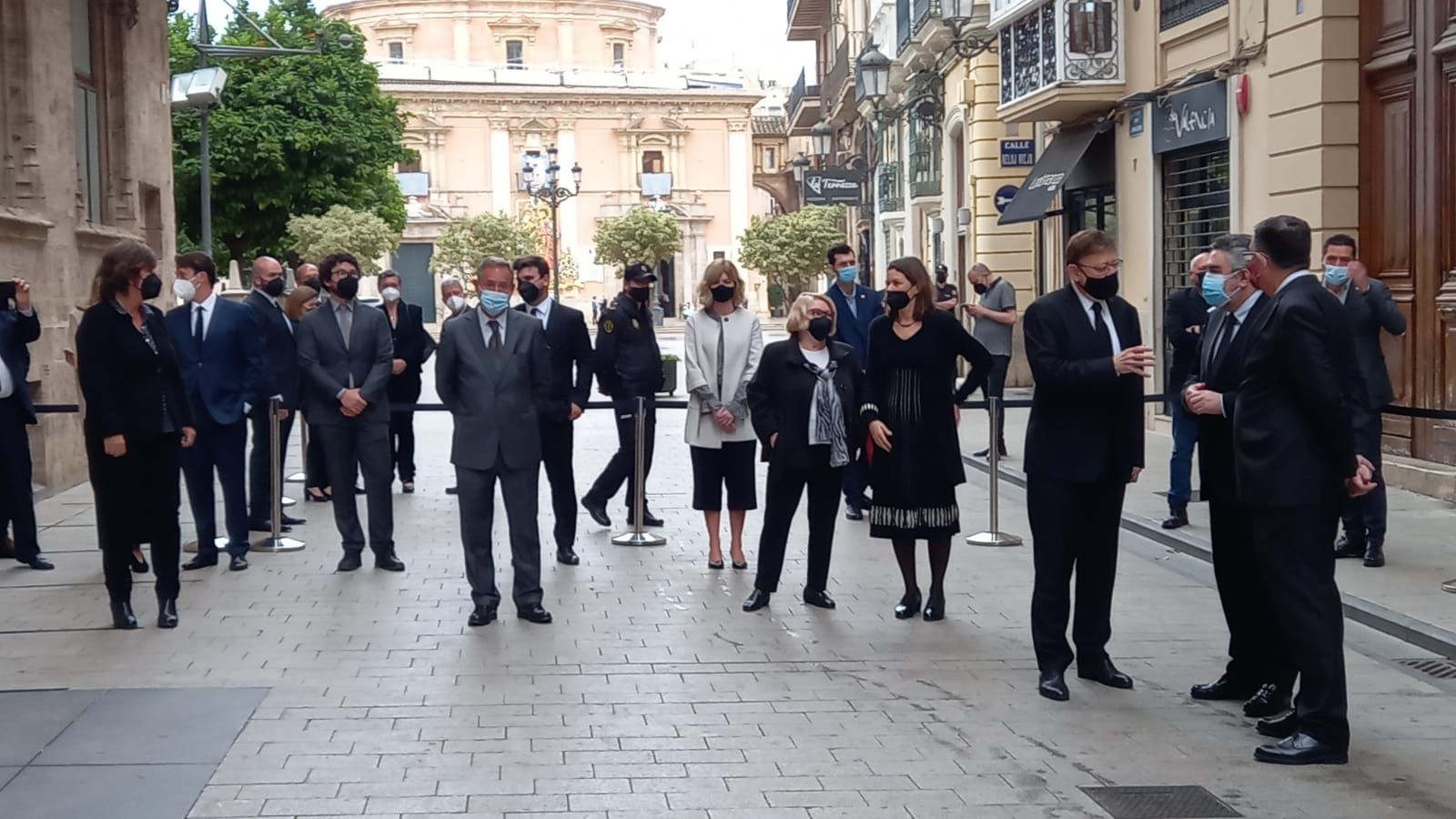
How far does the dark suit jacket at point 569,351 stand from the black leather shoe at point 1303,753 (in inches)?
231

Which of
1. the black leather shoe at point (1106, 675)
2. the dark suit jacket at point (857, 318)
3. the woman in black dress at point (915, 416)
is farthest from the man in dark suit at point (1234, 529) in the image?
the dark suit jacket at point (857, 318)

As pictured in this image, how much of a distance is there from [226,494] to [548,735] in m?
5.12

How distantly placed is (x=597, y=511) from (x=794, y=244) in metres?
48.4

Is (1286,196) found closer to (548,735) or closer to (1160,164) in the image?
(1160,164)

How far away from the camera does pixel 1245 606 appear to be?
23.4 ft

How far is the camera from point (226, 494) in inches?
439

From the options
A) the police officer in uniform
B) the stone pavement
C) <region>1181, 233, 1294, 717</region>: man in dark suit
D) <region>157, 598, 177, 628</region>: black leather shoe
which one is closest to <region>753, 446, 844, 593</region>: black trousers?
the stone pavement

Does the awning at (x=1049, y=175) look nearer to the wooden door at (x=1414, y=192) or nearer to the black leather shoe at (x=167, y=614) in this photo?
the wooden door at (x=1414, y=192)

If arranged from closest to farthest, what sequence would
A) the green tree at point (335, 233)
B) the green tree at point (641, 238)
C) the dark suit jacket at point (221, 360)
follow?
1. the dark suit jacket at point (221, 360)
2. the green tree at point (335, 233)
3. the green tree at point (641, 238)

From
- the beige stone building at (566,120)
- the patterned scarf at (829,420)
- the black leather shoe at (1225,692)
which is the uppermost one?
the beige stone building at (566,120)

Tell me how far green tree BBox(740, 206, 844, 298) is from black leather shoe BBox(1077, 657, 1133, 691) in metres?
50.6

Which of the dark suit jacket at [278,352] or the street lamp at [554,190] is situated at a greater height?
the street lamp at [554,190]

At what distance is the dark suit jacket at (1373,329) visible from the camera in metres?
9.93

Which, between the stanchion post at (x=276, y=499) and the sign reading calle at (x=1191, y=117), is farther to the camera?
the sign reading calle at (x=1191, y=117)
